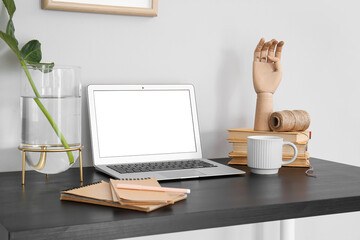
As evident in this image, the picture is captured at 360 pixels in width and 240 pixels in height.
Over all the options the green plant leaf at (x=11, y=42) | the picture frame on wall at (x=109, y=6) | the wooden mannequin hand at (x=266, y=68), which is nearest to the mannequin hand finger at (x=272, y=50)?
the wooden mannequin hand at (x=266, y=68)

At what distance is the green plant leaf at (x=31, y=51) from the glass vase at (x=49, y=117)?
0.06 metres

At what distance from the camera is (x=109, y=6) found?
4.48ft

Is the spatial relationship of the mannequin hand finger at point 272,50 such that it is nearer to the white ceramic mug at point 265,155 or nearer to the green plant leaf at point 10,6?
the white ceramic mug at point 265,155

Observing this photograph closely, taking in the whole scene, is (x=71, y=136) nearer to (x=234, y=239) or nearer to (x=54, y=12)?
(x=54, y=12)

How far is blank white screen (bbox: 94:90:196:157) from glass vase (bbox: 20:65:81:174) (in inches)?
6.0

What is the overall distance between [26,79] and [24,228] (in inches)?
19.8

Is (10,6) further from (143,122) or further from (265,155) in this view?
(265,155)

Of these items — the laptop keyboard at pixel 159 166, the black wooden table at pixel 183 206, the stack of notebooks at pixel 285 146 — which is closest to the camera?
the black wooden table at pixel 183 206

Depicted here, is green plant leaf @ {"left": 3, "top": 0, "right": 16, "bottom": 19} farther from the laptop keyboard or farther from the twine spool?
the twine spool

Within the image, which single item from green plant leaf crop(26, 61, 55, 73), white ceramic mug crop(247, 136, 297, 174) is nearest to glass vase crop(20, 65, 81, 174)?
green plant leaf crop(26, 61, 55, 73)

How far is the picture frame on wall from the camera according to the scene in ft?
4.28

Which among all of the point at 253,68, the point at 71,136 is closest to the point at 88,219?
the point at 71,136

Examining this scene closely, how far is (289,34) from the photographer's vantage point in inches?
65.4

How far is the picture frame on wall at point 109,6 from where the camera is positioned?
4.28 feet
